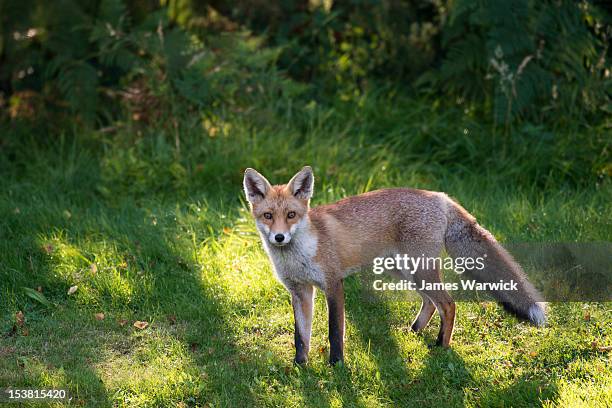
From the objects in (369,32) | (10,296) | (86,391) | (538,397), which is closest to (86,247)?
(10,296)

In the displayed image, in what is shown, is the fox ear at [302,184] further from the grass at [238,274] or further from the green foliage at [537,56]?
the green foliage at [537,56]

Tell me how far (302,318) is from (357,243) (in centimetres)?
61

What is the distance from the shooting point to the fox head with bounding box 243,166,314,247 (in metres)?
4.41

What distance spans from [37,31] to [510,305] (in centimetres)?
597

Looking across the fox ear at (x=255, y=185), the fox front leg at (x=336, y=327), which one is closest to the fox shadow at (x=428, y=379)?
the fox front leg at (x=336, y=327)

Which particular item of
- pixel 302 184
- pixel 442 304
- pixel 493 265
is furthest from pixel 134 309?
pixel 493 265

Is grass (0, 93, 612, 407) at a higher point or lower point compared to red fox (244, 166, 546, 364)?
lower

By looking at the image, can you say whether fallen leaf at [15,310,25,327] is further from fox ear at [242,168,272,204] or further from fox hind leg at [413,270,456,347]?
fox hind leg at [413,270,456,347]

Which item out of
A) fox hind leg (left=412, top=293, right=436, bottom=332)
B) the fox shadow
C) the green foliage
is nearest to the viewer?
the fox shadow

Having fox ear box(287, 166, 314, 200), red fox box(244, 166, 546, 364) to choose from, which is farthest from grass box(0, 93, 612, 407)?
fox ear box(287, 166, 314, 200)

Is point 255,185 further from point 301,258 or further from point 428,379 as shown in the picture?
point 428,379

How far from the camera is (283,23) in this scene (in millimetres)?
8773

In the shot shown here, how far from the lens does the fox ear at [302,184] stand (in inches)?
182

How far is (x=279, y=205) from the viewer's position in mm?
4508
